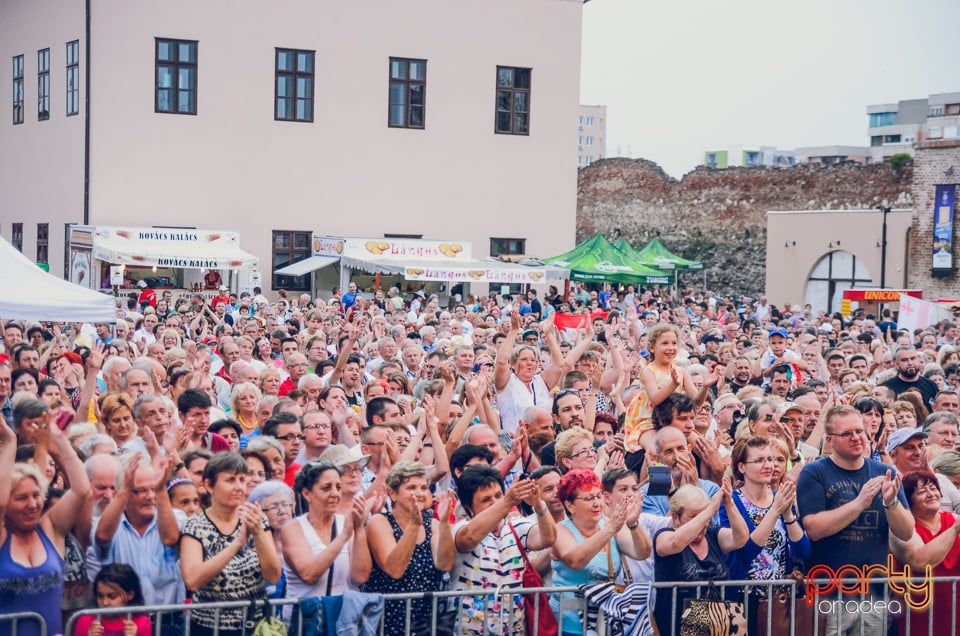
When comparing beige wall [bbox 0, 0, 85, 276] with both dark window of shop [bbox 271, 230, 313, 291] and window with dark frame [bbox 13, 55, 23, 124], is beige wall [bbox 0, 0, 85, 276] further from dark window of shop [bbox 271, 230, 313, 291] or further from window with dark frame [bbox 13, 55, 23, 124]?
dark window of shop [bbox 271, 230, 313, 291]

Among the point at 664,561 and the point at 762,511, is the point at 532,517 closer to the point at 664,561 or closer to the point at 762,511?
the point at 664,561

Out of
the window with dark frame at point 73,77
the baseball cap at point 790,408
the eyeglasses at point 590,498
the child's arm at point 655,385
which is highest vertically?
the window with dark frame at point 73,77

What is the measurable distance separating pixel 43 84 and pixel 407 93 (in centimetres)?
972

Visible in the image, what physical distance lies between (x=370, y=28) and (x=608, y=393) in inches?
883

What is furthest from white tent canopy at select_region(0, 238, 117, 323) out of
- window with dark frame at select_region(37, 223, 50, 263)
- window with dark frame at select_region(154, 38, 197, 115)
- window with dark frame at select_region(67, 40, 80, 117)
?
window with dark frame at select_region(37, 223, 50, 263)

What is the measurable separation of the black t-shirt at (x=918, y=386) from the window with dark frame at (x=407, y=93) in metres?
22.2

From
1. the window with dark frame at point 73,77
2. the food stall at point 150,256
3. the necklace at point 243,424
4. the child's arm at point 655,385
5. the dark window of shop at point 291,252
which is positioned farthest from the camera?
the dark window of shop at point 291,252

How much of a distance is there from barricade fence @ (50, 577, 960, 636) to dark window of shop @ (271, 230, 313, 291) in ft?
85.0

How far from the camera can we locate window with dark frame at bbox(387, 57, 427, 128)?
106 ft

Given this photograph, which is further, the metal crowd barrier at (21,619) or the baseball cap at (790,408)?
the baseball cap at (790,408)

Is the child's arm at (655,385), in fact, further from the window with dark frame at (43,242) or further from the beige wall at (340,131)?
the window with dark frame at (43,242)

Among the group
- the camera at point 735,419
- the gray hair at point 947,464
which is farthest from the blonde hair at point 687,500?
the camera at point 735,419

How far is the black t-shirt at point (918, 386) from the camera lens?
38.6 ft

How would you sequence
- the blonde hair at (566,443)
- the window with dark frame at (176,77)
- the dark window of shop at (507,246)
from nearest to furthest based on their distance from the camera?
1. the blonde hair at (566,443)
2. the window with dark frame at (176,77)
3. the dark window of shop at (507,246)
